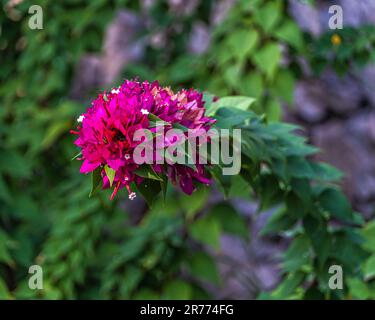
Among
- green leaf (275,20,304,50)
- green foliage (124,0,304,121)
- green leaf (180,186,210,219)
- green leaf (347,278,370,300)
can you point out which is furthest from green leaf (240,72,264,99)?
green leaf (347,278,370,300)

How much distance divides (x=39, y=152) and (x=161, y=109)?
158 centimetres

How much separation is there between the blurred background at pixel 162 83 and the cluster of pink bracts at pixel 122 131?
474 millimetres

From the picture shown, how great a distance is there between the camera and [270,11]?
2.12 metres

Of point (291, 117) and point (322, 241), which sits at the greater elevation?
point (291, 117)

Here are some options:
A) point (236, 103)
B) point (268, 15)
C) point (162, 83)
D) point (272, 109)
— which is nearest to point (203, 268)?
point (272, 109)

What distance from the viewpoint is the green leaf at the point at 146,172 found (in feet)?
3.26

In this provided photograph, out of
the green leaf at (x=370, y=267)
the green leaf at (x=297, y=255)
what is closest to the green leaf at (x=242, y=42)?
the green leaf at (x=297, y=255)

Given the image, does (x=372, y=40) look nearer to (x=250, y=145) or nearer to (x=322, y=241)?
(x=322, y=241)

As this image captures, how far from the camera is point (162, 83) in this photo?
2361 mm

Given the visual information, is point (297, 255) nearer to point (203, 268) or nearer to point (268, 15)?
point (203, 268)

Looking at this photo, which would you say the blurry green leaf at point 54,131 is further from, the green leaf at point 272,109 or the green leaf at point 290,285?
the green leaf at point 290,285
